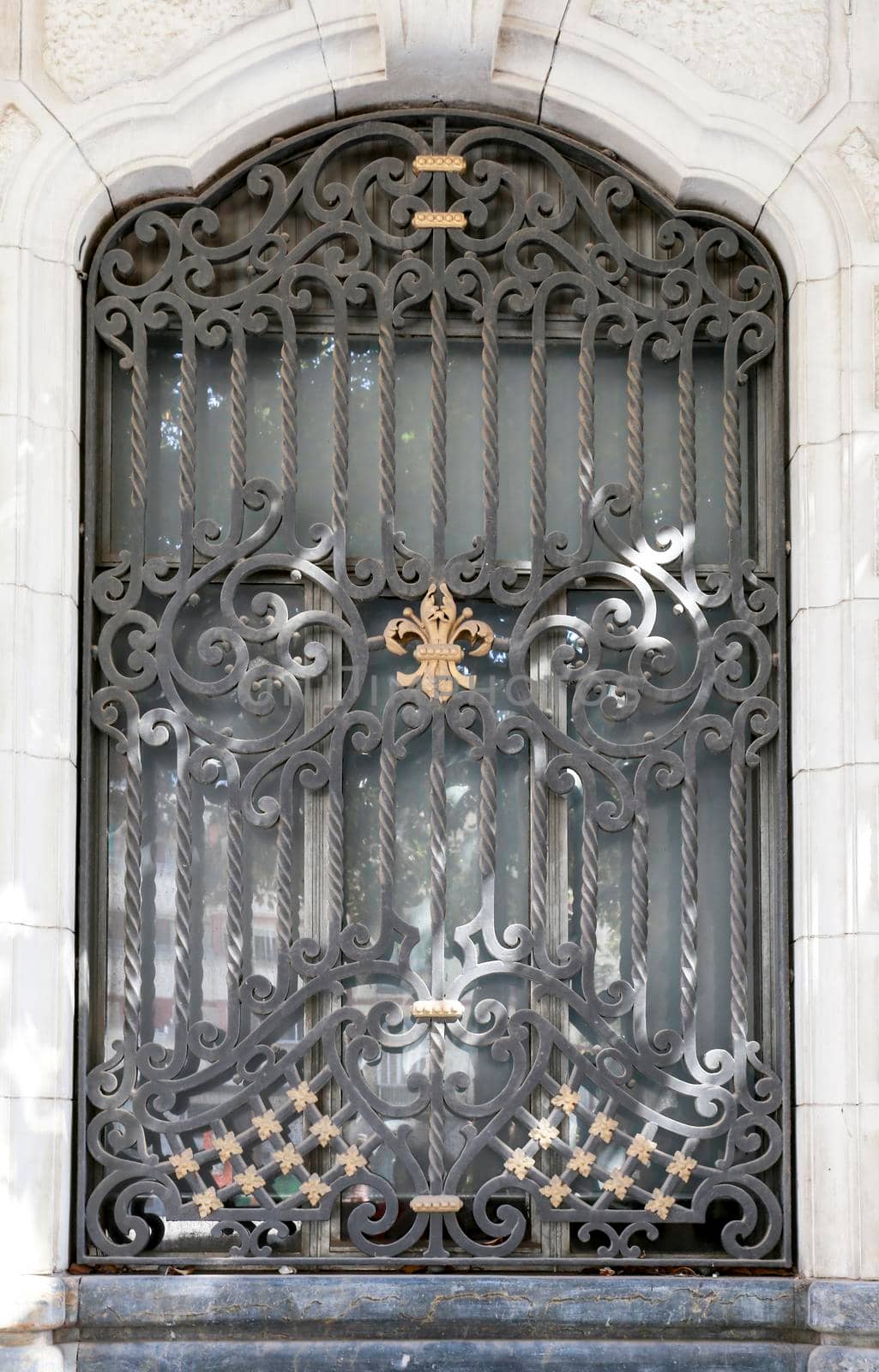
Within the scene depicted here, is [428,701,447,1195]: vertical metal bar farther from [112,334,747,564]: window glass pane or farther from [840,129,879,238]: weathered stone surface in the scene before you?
[840,129,879,238]: weathered stone surface

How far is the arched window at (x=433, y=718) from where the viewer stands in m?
4.75

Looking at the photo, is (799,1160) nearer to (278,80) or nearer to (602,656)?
(602,656)

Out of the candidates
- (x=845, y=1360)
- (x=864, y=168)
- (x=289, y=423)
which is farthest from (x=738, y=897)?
(x=864, y=168)

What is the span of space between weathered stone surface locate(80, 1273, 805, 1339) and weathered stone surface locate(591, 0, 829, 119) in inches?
140

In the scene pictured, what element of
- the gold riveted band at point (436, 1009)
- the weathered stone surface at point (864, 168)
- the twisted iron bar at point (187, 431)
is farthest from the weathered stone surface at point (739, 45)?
the gold riveted band at point (436, 1009)

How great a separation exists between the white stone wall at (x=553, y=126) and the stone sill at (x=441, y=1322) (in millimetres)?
173

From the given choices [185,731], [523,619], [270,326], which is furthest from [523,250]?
[185,731]

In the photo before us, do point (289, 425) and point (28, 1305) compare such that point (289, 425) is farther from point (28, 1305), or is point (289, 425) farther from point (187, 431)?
point (28, 1305)

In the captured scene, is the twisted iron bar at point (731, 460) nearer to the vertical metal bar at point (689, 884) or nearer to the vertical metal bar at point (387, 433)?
the vertical metal bar at point (689, 884)

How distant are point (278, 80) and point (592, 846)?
2.56 meters

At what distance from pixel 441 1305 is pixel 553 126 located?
142 inches

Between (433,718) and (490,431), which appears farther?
(490,431)

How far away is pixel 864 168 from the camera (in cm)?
496

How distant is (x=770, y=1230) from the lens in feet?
→ 15.4
